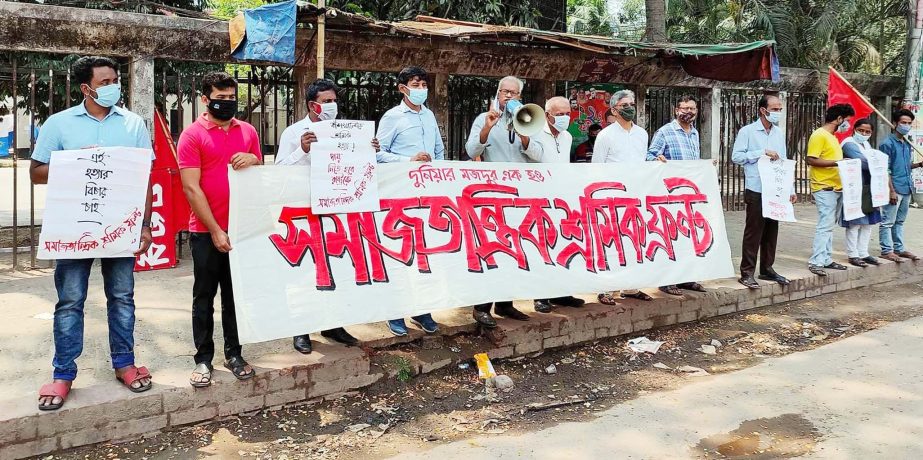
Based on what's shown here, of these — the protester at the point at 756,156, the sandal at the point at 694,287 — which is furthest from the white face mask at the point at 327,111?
the protester at the point at 756,156

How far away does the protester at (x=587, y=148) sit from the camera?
9508 millimetres

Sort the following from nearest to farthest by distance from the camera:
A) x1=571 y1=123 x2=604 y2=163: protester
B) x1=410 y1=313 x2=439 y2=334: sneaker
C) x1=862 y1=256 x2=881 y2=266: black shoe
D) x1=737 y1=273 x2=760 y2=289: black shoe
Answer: x1=410 y1=313 x2=439 y2=334: sneaker → x1=737 y1=273 x2=760 y2=289: black shoe → x1=862 y1=256 x2=881 y2=266: black shoe → x1=571 y1=123 x2=604 y2=163: protester

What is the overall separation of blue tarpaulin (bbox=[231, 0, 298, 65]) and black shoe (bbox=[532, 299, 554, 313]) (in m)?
3.28

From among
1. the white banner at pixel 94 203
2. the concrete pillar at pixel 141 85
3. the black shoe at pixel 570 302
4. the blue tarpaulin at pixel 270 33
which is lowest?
the black shoe at pixel 570 302

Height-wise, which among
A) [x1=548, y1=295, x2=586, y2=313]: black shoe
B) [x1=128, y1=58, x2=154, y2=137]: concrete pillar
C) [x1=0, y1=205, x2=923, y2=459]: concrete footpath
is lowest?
[x1=0, y1=205, x2=923, y2=459]: concrete footpath

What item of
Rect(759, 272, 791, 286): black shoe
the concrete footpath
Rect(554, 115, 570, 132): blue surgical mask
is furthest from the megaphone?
Rect(759, 272, 791, 286): black shoe

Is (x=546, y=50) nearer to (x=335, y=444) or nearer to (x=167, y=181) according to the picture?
(x=167, y=181)

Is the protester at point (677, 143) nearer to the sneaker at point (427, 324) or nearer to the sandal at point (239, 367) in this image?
the sneaker at point (427, 324)

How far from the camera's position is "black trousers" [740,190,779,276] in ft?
21.3

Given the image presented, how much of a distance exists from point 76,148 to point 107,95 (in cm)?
29

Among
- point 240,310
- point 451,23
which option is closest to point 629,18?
point 451,23

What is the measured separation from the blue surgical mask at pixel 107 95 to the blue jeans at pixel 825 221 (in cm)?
626

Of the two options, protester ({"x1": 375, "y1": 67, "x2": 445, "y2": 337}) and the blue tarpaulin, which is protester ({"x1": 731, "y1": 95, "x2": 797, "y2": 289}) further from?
the blue tarpaulin

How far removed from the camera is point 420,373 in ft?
15.0
